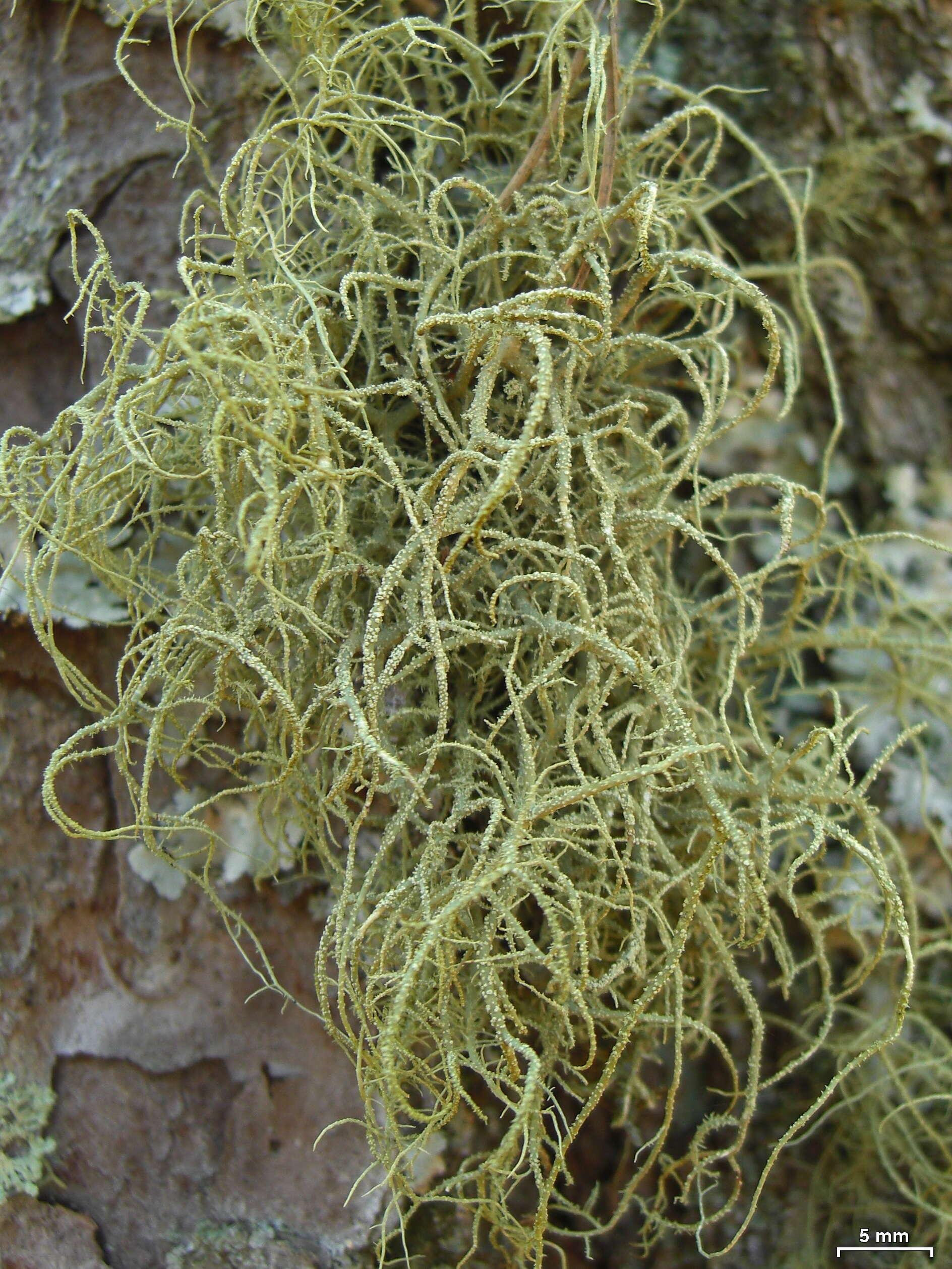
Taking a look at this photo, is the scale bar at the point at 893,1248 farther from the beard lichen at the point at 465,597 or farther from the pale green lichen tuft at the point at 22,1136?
the pale green lichen tuft at the point at 22,1136

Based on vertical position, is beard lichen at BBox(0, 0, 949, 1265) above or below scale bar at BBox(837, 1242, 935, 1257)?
above

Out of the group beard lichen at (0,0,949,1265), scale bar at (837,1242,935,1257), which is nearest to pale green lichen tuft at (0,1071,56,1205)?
beard lichen at (0,0,949,1265)

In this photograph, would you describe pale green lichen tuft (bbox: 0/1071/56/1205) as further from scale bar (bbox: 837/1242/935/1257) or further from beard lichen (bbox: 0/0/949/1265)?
scale bar (bbox: 837/1242/935/1257)

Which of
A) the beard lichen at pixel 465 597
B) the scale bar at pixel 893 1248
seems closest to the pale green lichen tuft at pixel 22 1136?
the beard lichen at pixel 465 597

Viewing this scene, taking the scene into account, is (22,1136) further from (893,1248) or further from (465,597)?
(893,1248)

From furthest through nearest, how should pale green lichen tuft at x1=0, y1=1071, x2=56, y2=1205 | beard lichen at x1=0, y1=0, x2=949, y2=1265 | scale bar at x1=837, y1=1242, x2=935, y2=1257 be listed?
scale bar at x1=837, y1=1242, x2=935, y2=1257, pale green lichen tuft at x1=0, y1=1071, x2=56, y2=1205, beard lichen at x1=0, y1=0, x2=949, y2=1265

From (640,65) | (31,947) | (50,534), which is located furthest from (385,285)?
(31,947)

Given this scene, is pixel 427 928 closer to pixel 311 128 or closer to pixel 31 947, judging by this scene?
pixel 31 947

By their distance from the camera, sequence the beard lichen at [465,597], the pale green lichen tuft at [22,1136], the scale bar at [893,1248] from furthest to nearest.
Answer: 1. the scale bar at [893,1248]
2. the pale green lichen tuft at [22,1136]
3. the beard lichen at [465,597]

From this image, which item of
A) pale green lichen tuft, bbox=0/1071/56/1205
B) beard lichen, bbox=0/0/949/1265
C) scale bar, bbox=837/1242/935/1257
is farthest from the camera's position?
scale bar, bbox=837/1242/935/1257
